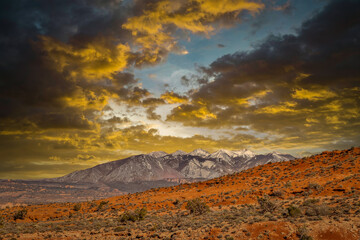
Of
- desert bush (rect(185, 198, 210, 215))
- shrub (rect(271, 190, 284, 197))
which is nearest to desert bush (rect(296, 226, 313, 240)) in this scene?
desert bush (rect(185, 198, 210, 215))

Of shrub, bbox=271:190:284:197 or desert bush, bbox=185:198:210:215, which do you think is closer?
desert bush, bbox=185:198:210:215

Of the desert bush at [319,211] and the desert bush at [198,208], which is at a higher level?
the desert bush at [319,211]

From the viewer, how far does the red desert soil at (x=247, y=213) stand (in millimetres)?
18875

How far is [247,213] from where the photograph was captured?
1025 inches

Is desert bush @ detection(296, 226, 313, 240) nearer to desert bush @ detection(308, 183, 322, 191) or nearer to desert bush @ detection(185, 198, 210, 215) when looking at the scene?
desert bush @ detection(185, 198, 210, 215)

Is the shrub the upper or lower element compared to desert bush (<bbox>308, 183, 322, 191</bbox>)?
lower

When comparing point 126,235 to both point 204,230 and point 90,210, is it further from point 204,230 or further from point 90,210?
point 90,210

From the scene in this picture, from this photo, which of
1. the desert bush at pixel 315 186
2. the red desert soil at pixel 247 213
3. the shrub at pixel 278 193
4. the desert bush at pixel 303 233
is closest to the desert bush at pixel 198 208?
the red desert soil at pixel 247 213

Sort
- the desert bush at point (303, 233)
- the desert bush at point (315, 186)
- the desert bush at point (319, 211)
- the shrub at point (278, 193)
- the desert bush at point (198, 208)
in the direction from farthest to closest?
1. the shrub at point (278, 193)
2. the desert bush at point (315, 186)
3. the desert bush at point (198, 208)
4. the desert bush at point (319, 211)
5. the desert bush at point (303, 233)

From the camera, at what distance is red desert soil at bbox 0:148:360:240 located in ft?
61.9

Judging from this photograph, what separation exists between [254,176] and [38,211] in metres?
43.6

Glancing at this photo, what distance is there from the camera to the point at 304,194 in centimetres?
3450

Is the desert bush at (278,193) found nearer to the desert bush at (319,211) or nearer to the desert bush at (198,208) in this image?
the desert bush at (198,208)

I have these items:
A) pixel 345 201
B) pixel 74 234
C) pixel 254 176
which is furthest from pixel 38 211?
pixel 345 201
